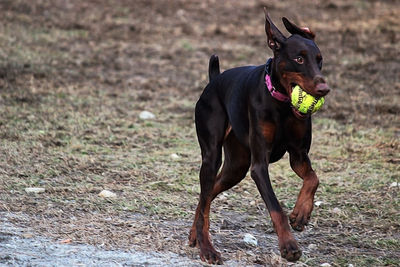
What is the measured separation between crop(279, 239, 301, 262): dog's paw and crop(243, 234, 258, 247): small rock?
1060mm

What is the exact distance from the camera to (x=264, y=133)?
4.91 metres

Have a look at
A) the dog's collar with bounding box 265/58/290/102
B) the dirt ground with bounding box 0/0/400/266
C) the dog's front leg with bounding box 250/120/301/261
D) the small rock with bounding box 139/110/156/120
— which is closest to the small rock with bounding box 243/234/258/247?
the dirt ground with bounding box 0/0/400/266

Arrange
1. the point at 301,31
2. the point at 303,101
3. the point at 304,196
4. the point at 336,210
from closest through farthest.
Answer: the point at 303,101
the point at 304,196
the point at 301,31
the point at 336,210

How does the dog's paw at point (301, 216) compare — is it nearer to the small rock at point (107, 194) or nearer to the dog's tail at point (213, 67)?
the dog's tail at point (213, 67)

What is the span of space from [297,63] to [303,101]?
0.26 m

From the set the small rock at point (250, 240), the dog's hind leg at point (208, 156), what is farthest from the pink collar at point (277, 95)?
the small rock at point (250, 240)

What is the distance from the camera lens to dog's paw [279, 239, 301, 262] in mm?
4449

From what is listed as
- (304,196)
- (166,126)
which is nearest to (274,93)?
(304,196)

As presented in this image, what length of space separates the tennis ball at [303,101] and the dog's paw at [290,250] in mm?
807

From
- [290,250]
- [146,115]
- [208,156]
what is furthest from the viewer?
[146,115]

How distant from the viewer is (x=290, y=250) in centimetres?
446

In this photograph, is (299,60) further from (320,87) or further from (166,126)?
(166,126)

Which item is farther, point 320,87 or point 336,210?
point 336,210

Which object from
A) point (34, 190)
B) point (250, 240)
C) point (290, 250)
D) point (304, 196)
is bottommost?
point (34, 190)
